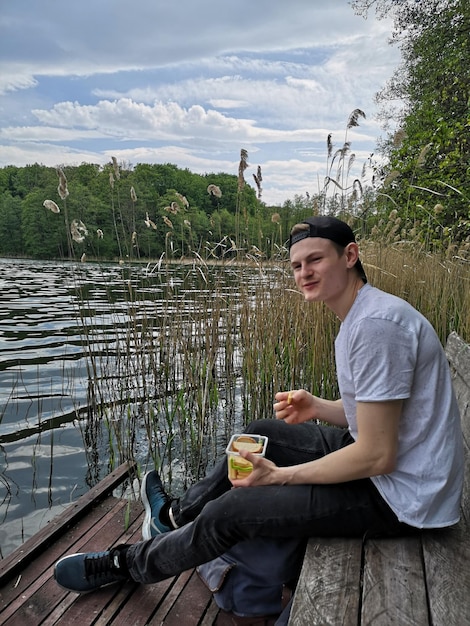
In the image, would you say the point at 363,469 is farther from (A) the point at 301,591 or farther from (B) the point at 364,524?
(A) the point at 301,591

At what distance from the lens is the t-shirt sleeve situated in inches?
42.9

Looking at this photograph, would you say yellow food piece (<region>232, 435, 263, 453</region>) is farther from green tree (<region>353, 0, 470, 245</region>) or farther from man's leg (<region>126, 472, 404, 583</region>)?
green tree (<region>353, 0, 470, 245</region>)

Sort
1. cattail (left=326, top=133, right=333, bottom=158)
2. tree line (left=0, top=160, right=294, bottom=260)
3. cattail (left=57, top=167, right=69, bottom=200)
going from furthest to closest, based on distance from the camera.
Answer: tree line (left=0, top=160, right=294, bottom=260)
cattail (left=326, top=133, right=333, bottom=158)
cattail (left=57, top=167, right=69, bottom=200)

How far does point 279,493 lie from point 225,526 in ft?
0.62

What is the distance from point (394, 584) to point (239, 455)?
19.6 inches

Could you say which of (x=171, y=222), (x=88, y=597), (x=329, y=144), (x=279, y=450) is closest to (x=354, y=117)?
(x=329, y=144)

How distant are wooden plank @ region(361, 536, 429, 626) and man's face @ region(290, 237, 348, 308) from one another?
68 cm

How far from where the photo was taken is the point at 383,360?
43.2 inches

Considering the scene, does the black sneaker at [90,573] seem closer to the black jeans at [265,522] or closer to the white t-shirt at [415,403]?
the black jeans at [265,522]

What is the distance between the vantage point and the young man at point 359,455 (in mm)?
1117

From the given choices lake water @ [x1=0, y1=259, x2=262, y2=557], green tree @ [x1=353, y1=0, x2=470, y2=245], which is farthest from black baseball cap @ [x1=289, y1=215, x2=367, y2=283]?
green tree @ [x1=353, y1=0, x2=470, y2=245]

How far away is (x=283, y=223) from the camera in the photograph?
3.70 m

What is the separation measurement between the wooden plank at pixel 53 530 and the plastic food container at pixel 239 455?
1010 mm

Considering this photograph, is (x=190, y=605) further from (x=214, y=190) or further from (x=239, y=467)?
(x=214, y=190)
